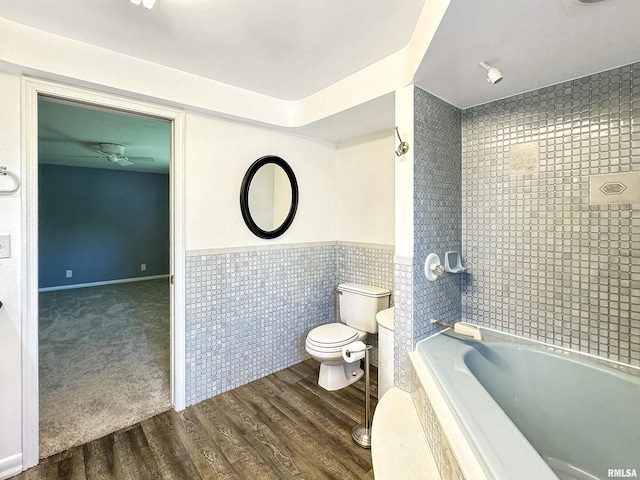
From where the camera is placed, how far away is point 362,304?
7.88 feet

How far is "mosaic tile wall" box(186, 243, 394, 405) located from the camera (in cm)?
210

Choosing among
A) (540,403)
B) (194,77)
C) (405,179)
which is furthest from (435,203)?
(194,77)

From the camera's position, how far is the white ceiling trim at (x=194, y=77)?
4.67 feet

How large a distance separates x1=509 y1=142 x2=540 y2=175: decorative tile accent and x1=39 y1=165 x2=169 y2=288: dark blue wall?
6.46 metres

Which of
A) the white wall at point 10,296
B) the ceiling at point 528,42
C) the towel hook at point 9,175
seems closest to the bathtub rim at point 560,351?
the ceiling at point 528,42

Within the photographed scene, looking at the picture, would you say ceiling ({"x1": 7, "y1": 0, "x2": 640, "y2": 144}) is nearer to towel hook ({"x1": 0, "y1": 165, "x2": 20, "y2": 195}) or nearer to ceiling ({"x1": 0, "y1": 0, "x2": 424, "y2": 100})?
ceiling ({"x1": 0, "y1": 0, "x2": 424, "y2": 100})

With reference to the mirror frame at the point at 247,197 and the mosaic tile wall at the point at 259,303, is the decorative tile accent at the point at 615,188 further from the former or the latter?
the mirror frame at the point at 247,197

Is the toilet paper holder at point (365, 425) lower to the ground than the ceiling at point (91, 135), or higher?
lower

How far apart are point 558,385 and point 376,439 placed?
95 cm

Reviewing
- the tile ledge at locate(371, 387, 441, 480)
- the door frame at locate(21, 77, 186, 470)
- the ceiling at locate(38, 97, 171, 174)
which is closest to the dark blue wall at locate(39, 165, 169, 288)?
the ceiling at locate(38, 97, 171, 174)

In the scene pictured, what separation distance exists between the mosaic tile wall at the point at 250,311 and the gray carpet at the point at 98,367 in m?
0.42

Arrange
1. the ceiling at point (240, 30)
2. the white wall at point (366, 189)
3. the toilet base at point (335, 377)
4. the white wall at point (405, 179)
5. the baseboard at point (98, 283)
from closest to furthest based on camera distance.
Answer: the ceiling at point (240, 30) < the white wall at point (405, 179) < the toilet base at point (335, 377) < the white wall at point (366, 189) < the baseboard at point (98, 283)

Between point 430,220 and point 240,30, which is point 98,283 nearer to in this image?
point 240,30

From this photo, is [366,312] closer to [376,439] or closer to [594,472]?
[376,439]
